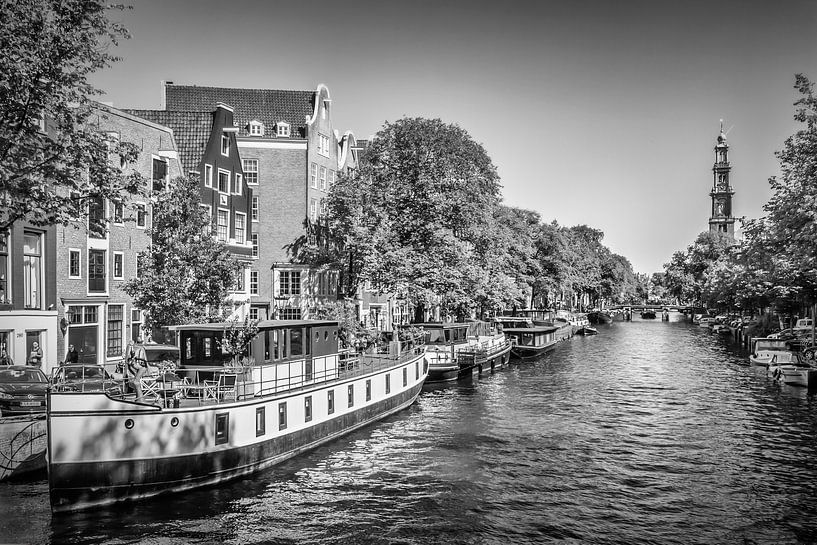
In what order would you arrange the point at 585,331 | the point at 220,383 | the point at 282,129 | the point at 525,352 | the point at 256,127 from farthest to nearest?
the point at 585,331 < the point at 525,352 < the point at 282,129 < the point at 256,127 < the point at 220,383

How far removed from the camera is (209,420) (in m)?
25.1

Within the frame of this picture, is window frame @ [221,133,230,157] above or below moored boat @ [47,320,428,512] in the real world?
above

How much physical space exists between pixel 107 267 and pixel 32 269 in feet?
18.4

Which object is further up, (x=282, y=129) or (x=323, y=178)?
(x=282, y=129)

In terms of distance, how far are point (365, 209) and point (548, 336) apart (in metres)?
33.7

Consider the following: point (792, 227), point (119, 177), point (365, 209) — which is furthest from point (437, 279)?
point (119, 177)

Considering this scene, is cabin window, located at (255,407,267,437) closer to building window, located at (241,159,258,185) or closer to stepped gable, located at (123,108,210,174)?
stepped gable, located at (123,108,210,174)

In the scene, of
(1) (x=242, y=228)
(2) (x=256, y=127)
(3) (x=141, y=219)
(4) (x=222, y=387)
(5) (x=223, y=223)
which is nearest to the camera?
(4) (x=222, y=387)

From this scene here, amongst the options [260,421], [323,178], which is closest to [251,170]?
[323,178]

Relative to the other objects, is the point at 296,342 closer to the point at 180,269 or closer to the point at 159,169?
the point at 180,269

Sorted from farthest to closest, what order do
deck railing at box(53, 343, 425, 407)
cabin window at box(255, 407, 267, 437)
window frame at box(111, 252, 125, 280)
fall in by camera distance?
window frame at box(111, 252, 125, 280) < cabin window at box(255, 407, 267, 437) < deck railing at box(53, 343, 425, 407)

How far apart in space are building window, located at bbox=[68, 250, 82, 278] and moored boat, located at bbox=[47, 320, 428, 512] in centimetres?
1779

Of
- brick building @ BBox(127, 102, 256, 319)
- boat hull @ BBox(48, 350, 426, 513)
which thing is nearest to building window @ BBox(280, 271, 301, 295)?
brick building @ BBox(127, 102, 256, 319)

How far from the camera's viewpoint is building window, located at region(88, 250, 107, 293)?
146 feet
